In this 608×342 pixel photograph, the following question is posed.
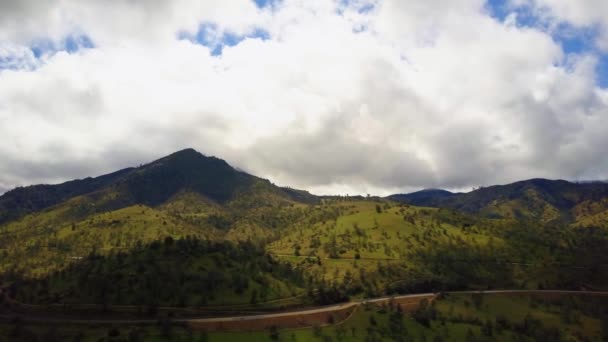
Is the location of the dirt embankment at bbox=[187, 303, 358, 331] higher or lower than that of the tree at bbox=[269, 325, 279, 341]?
higher

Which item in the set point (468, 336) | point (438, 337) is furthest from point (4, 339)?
point (468, 336)

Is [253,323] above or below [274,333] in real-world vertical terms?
above

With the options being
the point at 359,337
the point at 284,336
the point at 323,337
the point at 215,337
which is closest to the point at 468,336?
the point at 359,337

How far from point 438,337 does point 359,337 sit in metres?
38.5

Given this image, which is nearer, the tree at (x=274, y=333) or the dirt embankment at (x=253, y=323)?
the tree at (x=274, y=333)

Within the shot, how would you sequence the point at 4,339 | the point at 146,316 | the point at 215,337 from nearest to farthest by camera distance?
the point at 4,339 → the point at 215,337 → the point at 146,316

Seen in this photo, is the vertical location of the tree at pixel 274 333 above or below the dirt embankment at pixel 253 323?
below

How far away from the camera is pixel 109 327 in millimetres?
164000

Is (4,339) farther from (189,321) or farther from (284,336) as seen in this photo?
(284,336)

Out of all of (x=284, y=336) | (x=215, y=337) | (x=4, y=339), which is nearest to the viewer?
(x=4, y=339)

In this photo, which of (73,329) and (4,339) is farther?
(73,329)

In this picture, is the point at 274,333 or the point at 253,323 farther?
the point at 253,323

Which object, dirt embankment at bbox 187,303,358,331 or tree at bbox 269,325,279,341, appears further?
dirt embankment at bbox 187,303,358,331

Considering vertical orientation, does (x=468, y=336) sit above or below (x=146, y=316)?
below
